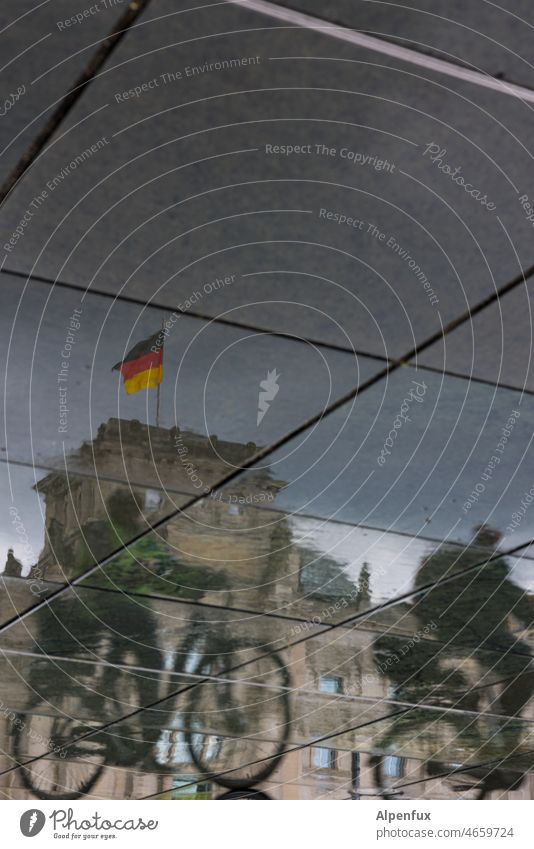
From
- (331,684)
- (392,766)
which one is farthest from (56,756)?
(392,766)

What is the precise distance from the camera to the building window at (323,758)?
406 centimetres

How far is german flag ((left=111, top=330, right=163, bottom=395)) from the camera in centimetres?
181

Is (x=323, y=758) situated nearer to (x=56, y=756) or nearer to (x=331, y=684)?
(x=331, y=684)

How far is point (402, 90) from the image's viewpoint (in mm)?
1373

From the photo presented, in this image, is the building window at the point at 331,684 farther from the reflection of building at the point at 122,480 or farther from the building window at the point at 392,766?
the reflection of building at the point at 122,480

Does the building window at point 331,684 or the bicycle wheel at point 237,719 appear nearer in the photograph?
the bicycle wheel at point 237,719

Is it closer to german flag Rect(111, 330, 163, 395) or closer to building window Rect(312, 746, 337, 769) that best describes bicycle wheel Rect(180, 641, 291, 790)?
building window Rect(312, 746, 337, 769)

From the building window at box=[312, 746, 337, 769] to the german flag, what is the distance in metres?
2.65

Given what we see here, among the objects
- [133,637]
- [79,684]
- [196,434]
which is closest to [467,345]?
[196,434]

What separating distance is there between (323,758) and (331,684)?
946 millimetres

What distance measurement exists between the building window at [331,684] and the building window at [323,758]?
754 mm

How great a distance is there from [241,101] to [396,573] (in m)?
1.62

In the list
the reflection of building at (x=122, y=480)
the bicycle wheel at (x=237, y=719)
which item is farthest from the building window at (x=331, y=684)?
the reflection of building at (x=122, y=480)

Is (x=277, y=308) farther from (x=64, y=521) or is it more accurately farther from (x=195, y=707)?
(x=195, y=707)
